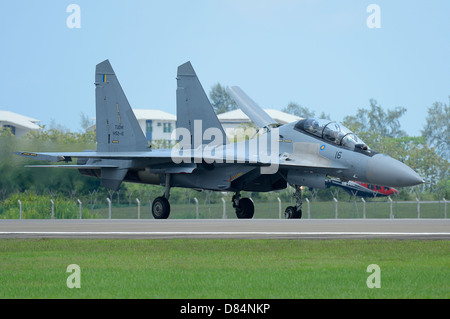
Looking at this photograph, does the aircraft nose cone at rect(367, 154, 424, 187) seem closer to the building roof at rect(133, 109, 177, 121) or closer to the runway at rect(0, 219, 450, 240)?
the runway at rect(0, 219, 450, 240)

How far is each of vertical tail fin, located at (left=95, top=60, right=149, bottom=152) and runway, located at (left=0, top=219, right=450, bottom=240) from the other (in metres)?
7.00

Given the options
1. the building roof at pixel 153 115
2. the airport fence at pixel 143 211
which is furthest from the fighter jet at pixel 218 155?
the building roof at pixel 153 115

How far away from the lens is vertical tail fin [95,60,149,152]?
93.8 ft

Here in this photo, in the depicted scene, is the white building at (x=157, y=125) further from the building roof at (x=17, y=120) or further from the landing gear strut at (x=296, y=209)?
the landing gear strut at (x=296, y=209)

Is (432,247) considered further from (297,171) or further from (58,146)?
(58,146)

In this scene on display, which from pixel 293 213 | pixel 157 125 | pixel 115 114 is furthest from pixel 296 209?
pixel 157 125

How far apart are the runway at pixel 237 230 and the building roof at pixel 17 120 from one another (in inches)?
3748

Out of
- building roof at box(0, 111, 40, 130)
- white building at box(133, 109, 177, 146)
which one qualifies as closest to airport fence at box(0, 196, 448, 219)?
building roof at box(0, 111, 40, 130)

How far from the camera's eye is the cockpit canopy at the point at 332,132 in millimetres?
23453

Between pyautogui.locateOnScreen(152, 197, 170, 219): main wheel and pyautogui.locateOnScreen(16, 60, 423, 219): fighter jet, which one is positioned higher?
pyautogui.locateOnScreen(16, 60, 423, 219): fighter jet

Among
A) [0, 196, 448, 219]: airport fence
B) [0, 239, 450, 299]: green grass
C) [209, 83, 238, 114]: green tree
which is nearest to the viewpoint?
[0, 239, 450, 299]: green grass

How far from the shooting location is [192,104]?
28.4 metres

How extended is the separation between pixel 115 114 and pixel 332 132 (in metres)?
8.51
